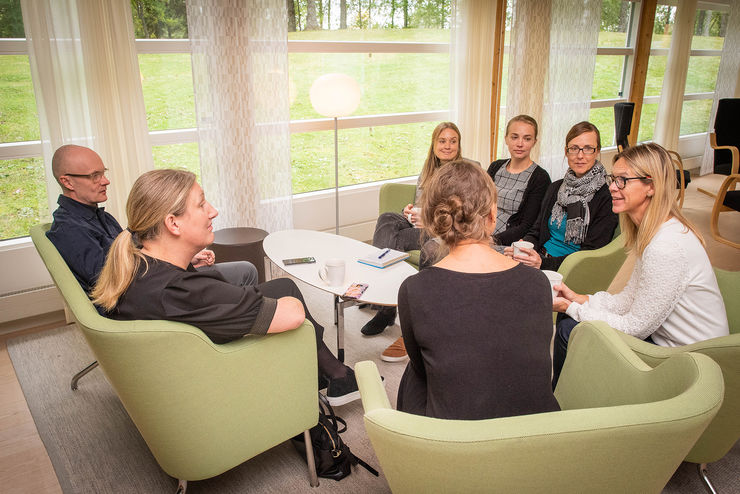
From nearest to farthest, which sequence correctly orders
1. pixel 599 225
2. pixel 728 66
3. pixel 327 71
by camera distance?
pixel 599 225
pixel 327 71
pixel 728 66

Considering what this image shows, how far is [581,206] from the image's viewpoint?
9.27ft

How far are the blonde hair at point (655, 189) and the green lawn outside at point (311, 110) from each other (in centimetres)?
318

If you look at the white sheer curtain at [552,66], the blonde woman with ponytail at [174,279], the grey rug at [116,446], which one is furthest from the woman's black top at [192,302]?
the white sheer curtain at [552,66]

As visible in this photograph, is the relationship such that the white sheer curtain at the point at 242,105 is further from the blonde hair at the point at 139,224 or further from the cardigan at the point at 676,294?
the cardigan at the point at 676,294

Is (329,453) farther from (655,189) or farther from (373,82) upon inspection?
(373,82)

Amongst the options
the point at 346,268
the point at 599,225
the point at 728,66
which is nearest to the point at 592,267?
the point at 599,225

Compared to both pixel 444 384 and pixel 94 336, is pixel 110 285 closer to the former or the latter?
pixel 94 336

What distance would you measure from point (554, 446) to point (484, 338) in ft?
0.97

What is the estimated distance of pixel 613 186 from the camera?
2.00m

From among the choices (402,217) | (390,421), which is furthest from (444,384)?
(402,217)

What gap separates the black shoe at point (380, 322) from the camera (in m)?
3.14

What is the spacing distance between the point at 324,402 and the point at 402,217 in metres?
1.56

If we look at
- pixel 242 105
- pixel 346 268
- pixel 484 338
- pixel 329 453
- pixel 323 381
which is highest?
pixel 242 105

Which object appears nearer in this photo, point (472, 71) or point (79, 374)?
point (79, 374)
